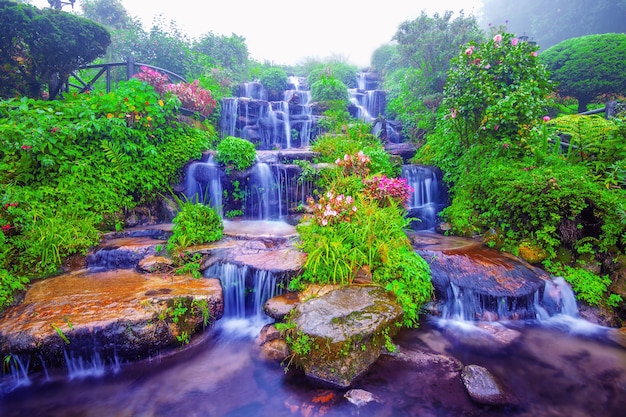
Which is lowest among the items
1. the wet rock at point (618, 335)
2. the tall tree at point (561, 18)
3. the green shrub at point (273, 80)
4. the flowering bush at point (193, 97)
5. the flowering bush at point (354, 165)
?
the wet rock at point (618, 335)

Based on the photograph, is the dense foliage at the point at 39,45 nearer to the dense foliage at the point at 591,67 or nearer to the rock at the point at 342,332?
the rock at the point at 342,332

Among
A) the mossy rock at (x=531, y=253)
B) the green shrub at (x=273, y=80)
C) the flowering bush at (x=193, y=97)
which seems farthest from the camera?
the green shrub at (x=273, y=80)

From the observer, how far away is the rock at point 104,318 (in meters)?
3.24

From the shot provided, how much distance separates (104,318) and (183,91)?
7.22 meters

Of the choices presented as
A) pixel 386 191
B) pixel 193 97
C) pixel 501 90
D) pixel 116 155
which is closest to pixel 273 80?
pixel 193 97

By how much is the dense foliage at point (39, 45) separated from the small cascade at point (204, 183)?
3.76 meters

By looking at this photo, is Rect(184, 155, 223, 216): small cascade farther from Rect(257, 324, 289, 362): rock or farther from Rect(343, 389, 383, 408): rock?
Rect(343, 389, 383, 408): rock

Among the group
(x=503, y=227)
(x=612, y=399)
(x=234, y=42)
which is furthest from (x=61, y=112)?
(x=234, y=42)

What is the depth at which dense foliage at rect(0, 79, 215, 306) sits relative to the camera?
4.61 m

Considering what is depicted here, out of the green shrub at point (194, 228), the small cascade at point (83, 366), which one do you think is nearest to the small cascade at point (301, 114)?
the green shrub at point (194, 228)

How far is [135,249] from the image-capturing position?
5086 millimetres

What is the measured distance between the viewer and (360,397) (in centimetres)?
306

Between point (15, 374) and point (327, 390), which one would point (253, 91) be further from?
point (327, 390)

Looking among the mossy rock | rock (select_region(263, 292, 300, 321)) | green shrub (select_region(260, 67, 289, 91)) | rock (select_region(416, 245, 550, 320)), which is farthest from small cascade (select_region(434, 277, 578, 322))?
green shrub (select_region(260, 67, 289, 91))
